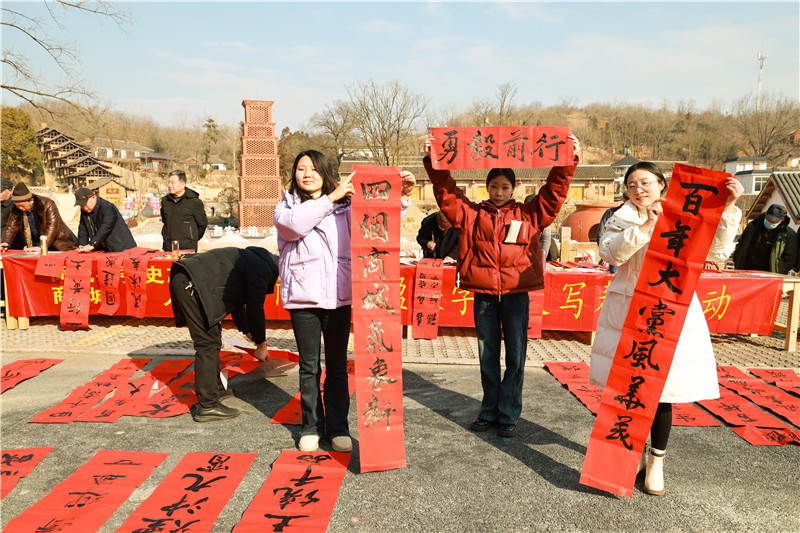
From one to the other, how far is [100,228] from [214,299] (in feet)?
14.1

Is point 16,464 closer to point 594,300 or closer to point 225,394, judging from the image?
point 225,394

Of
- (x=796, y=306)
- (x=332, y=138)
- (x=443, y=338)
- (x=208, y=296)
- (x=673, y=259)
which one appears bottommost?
(x=443, y=338)


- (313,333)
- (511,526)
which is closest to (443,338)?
(313,333)

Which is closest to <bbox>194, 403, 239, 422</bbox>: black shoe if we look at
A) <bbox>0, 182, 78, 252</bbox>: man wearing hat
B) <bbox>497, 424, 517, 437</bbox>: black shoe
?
<bbox>497, 424, 517, 437</bbox>: black shoe

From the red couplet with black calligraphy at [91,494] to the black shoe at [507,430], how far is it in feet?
7.41

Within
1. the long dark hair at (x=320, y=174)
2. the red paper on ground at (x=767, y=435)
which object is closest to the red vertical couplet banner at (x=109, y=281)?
the long dark hair at (x=320, y=174)

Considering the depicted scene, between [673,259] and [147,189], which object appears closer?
[673,259]

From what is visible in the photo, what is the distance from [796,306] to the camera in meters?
6.36

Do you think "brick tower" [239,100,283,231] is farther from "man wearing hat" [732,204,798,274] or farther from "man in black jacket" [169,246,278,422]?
"man in black jacket" [169,246,278,422]

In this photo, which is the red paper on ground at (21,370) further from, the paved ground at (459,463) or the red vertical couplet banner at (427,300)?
the red vertical couplet banner at (427,300)

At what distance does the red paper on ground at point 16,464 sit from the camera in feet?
10.1

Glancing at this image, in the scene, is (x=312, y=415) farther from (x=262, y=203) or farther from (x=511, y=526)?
(x=262, y=203)

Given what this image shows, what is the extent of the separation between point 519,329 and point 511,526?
1.37 meters

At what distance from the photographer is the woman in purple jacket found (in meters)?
3.29
